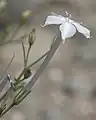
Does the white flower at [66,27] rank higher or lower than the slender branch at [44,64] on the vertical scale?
higher

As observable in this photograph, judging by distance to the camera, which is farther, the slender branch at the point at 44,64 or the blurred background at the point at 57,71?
the blurred background at the point at 57,71

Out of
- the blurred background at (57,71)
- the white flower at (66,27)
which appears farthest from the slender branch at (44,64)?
the blurred background at (57,71)

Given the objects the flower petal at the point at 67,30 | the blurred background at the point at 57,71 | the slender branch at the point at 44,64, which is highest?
the flower petal at the point at 67,30

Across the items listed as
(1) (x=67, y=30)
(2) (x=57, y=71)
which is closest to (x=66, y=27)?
(1) (x=67, y=30)

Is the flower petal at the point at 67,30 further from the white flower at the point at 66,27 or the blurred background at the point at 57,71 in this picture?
the blurred background at the point at 57,71

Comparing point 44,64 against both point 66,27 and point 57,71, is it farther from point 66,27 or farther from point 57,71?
point 57,71

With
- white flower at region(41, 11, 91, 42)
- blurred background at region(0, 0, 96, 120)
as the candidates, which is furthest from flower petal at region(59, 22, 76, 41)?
blurred background at region(0, 0, 96, 120)
